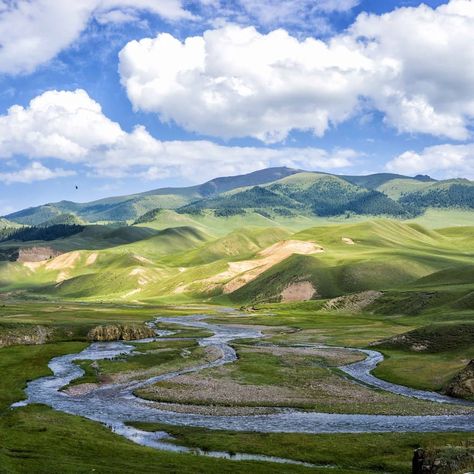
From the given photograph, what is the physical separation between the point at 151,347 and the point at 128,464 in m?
85.8

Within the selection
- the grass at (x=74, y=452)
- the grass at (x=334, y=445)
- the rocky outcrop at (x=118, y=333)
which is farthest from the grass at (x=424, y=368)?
the rocky outcrop at (x=118, y=333)

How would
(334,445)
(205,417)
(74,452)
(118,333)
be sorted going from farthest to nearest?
(118,333) → (205,417) → (334,445) → (74,452)

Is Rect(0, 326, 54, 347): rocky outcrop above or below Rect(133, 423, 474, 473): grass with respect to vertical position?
above

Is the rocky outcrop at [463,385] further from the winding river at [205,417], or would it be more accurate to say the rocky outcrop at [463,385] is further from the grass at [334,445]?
the grass at [334,445]

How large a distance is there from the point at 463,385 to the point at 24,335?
95.4m

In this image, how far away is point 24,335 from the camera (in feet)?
424

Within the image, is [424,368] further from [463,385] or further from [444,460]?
[444,460]

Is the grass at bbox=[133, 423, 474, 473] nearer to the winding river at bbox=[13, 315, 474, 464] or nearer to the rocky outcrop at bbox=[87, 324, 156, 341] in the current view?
the winding river at bbox=[13, 315, 474, 464]

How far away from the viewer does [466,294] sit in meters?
179

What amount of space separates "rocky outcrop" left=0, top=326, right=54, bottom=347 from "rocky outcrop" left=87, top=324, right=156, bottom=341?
11.5 m

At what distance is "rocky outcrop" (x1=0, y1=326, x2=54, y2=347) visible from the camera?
123438 mm

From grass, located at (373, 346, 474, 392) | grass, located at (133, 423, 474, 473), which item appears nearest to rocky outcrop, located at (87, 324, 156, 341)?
grass, located at (373, 346, 474, 392)

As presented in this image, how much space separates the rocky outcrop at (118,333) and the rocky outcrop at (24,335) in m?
11.5

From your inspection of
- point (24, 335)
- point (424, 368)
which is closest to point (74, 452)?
point (424, 368)
